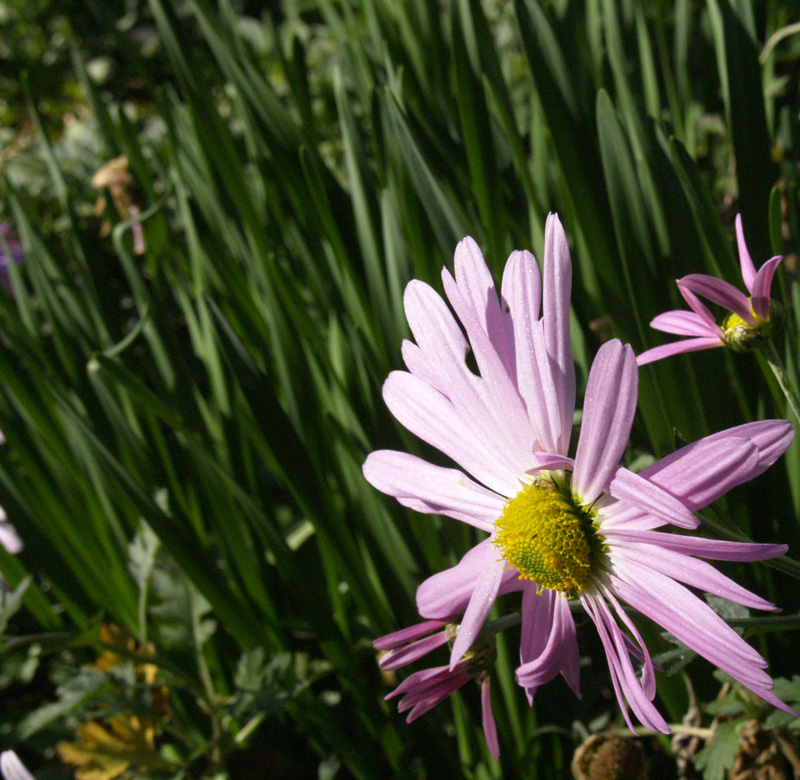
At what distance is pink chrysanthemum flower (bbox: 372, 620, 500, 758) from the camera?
1.50 feet

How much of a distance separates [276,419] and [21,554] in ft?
2.02

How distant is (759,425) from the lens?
13.3 inches

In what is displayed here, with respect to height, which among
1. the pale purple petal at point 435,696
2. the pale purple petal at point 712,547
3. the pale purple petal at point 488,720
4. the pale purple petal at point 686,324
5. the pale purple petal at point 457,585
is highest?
the pale purple petal at point 686,324

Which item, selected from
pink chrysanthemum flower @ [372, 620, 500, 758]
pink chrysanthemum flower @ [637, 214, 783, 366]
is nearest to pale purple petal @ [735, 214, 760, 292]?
pink chrysanthemum flower @ [637, 214, 783, 366]

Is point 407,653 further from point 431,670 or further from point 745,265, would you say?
point 745,265

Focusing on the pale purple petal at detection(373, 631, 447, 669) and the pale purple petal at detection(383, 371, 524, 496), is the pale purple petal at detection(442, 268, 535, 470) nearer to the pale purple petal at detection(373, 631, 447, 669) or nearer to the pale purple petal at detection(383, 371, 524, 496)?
the pale purple petal at detection(383, 371, 524, 496)

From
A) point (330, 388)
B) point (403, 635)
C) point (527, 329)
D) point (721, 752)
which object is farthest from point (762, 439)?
point (330, 388)

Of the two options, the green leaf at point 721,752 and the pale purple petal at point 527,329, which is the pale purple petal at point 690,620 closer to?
the pale purple petal at point 527,329

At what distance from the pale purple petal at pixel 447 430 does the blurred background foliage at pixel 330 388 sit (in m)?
0.18

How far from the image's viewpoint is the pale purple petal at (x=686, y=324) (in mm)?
503

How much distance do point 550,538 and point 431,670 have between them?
0.42ft

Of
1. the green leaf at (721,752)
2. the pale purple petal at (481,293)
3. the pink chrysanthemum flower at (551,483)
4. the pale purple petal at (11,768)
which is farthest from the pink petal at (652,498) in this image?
the pale purple petal at (11,768)

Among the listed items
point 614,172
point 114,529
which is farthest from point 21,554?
point 614,172

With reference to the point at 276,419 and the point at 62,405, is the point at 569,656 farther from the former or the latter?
the point at 62,405
